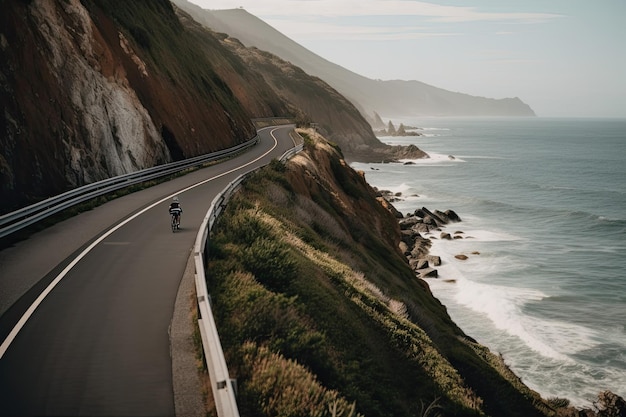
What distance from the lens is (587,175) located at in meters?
102

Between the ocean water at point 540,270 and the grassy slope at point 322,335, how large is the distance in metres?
8.16

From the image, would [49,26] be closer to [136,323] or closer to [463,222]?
[136,323]

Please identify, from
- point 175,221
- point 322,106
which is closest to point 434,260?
point 175,221

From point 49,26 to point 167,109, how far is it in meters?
10.6

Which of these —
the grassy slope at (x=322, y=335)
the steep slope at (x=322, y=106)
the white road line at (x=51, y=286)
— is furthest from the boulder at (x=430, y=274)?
the steep slope at (x=322, y=106)

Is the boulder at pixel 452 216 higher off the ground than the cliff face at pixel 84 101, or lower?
lower

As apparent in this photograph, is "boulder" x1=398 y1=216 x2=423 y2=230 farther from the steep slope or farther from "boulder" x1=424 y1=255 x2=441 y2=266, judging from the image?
the steep slope

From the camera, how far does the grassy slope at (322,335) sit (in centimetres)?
789

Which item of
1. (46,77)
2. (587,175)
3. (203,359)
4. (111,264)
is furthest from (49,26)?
(587,175)

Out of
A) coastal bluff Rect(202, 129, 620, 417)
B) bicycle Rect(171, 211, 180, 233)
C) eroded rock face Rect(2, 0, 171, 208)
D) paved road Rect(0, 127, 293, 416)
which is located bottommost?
coastal bluff Rect(202, 129, 620, 417)

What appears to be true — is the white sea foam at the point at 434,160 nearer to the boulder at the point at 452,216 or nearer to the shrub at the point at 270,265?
the boulder at the point at 452,216

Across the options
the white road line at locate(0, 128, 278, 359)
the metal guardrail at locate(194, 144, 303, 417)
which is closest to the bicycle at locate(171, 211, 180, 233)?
the white road line at locate(0, 128, 278, 359)

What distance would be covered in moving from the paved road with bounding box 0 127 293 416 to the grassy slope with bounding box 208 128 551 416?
1.09 meters

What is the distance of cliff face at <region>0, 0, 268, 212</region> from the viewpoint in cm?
1975
